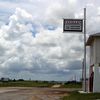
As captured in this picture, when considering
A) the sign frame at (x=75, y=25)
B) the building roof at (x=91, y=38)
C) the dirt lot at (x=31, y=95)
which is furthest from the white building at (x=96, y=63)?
the dirt lot at (x=31, y=95)

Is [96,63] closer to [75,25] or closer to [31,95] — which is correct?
[75,25]

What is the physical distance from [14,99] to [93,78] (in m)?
13.0

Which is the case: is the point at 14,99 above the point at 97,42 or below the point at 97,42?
below

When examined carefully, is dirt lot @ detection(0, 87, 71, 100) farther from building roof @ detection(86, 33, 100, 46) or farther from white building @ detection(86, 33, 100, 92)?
building roof @ detection(86, 33, 100, 46)

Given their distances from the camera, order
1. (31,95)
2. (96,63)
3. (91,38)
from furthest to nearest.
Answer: (91,38) < (96,63) < (31,95)

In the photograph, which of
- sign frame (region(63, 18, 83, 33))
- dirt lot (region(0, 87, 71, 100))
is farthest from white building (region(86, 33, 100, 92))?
dirt lot (region(0, 87, 71, 100))

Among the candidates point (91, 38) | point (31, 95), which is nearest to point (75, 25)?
point (91, 38)

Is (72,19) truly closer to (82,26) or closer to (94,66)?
(82,26)

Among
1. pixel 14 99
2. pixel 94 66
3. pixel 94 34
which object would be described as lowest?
pixel 14 99

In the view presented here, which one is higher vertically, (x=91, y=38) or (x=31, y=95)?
(x=91, y=38)

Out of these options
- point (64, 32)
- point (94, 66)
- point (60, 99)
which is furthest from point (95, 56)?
point (60, 99)

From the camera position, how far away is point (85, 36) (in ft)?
163

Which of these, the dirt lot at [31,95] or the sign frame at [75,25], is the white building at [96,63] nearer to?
the sign frame at [75,25]

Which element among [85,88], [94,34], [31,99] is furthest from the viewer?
[85,88]
